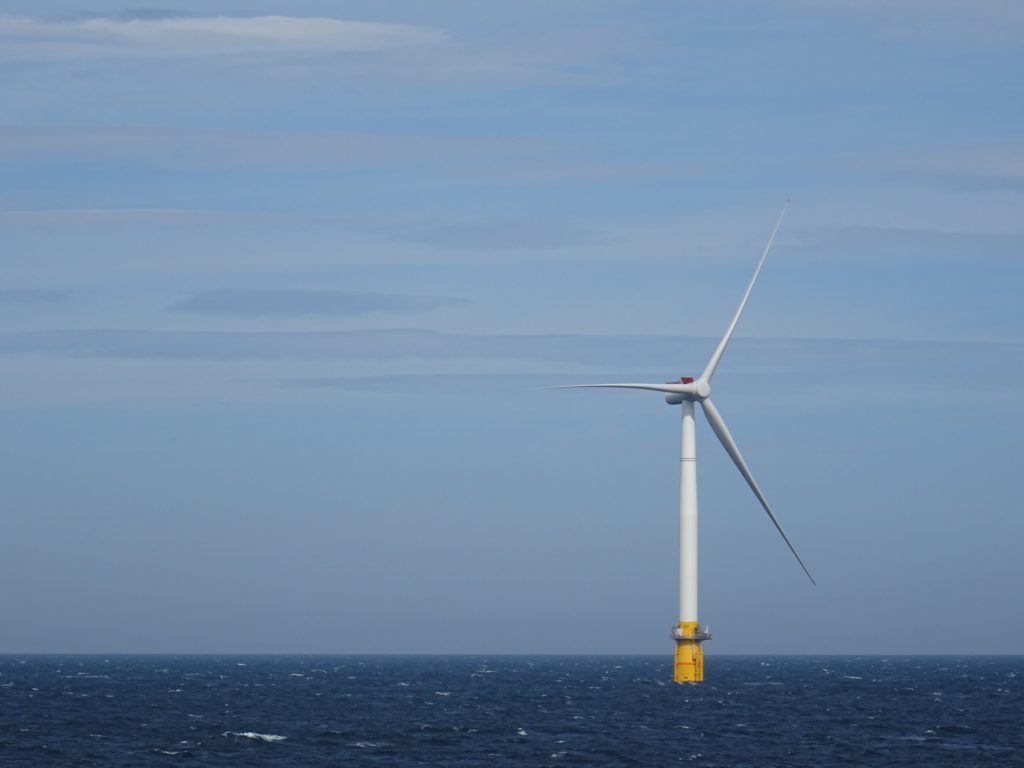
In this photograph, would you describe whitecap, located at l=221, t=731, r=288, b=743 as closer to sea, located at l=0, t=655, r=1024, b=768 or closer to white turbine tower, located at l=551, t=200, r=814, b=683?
sea, located at l=0, t=655, r=1024, b=768

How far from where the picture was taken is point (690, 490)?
171 m

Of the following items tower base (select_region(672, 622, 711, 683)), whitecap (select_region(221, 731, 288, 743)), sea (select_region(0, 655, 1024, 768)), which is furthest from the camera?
tower base (select_region(672, 622, 711, 683))

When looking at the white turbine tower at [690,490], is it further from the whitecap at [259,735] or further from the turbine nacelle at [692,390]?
the whitecap at [259,735]

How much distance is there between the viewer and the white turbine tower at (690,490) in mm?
167875

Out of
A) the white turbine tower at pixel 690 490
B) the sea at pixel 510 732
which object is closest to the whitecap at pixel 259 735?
the sea at pixel 510 732

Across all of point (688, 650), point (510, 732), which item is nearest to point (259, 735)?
point (510, 732)

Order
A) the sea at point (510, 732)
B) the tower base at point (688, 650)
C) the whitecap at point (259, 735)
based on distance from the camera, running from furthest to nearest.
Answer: the tower base at point (688, 650), the whitecap at point (259, 735), the sea at point (510, 732)

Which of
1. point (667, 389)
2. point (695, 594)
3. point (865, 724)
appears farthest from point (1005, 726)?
point (667, 389)

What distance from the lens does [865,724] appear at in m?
146

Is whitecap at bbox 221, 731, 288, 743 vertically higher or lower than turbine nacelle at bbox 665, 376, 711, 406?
lower

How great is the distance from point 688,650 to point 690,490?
55.3ft

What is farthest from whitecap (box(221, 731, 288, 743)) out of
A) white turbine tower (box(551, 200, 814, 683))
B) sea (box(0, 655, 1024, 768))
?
white turbine tower (box(551, 200, 814, 683))

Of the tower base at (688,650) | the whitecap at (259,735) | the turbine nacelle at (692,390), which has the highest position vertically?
the turbine nacelle at (692,390)

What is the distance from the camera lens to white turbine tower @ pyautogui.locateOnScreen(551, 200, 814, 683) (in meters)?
168
